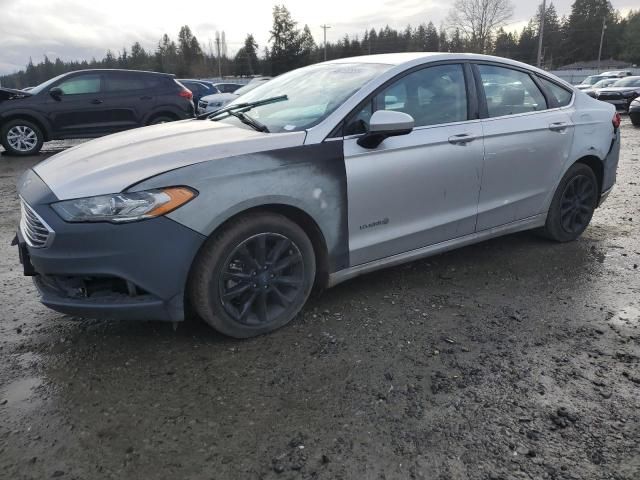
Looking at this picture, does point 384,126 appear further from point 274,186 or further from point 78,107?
point 78,107

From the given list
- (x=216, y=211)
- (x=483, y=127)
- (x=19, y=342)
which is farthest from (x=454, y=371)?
(x=19, y=342)

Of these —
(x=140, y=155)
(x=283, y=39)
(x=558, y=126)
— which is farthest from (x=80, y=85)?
(x=283, y=39)

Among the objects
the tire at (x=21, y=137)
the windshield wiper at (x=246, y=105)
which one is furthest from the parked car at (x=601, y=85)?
the windshield wiper at (x=246, y=105)

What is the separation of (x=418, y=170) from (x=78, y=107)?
941 cm

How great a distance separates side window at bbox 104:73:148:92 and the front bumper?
903 centimetres

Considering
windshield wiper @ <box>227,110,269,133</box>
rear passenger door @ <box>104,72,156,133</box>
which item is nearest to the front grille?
windshield wiper @ <box>227,110,269,133</box>

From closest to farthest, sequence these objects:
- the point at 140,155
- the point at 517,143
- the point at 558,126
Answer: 1. the point at 140,155
2. the point at 517,143
3. the point at 558,126

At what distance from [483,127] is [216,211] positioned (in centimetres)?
217

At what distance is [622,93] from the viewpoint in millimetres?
21000

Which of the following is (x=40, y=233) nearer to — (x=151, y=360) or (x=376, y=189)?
(x=151, y=360)

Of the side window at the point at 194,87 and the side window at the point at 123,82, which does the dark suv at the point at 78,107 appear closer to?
the side window at the point at 123,82

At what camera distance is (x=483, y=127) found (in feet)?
12.5

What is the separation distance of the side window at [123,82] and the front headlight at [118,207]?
9.28 meters

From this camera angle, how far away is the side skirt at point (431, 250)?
3354mm
